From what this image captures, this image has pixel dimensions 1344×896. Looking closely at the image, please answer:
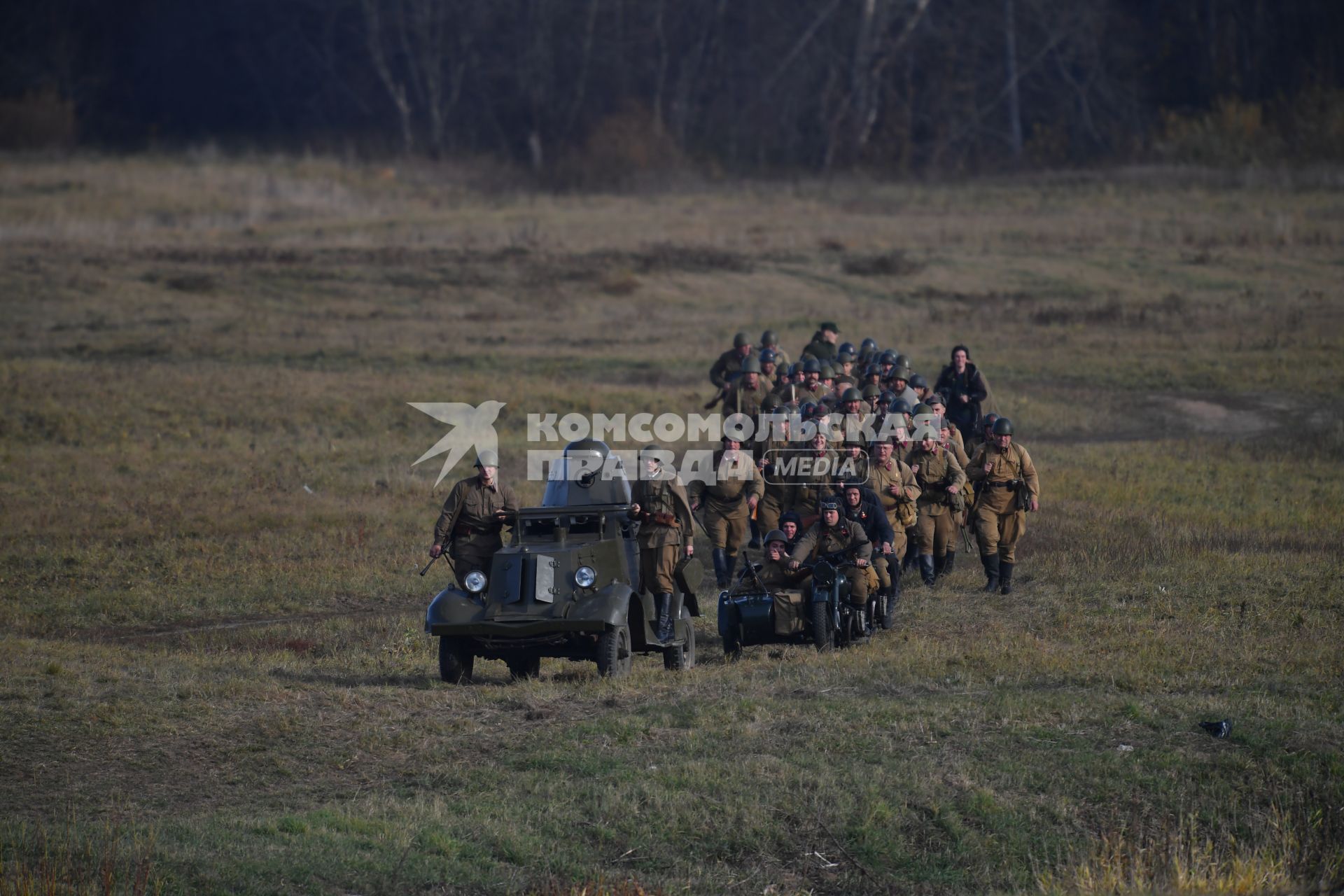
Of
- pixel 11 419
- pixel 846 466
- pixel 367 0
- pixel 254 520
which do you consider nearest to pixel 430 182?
pixel 367 0

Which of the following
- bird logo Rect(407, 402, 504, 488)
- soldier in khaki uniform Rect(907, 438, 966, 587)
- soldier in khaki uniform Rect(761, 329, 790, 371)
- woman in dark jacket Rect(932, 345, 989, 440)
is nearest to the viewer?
soldier in khaki uniform Rect(907, 438, 966, 587)

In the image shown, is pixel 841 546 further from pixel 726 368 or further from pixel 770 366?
pixel 726 368

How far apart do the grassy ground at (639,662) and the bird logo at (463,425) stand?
46cm

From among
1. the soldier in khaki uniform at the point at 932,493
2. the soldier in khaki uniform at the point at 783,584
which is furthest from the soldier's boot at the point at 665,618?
the soldier in khaki uniform at the point at 932,493

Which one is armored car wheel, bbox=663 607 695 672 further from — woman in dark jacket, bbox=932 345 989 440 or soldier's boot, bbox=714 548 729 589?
woman in dark jacket, bbox=932 345 989 440

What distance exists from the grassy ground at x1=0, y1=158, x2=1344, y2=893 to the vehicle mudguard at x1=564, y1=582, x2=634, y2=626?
1.97ft

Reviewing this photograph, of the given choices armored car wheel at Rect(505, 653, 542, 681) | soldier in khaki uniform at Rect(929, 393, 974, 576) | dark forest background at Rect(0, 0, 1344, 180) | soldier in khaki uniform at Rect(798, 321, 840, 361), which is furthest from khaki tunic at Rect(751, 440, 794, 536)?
dark forest background at Rect(0, 0, 1344, 180)

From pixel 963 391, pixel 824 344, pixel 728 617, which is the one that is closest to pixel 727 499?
pixel 728 617

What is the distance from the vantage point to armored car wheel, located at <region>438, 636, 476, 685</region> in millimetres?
13000

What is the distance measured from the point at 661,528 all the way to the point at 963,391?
26.9ft

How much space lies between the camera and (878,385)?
67.1 feet

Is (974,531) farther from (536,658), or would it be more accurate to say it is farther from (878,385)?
(536,658)

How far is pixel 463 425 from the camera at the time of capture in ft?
90.3

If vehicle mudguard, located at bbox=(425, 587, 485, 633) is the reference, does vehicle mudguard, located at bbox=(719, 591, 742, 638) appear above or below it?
below
